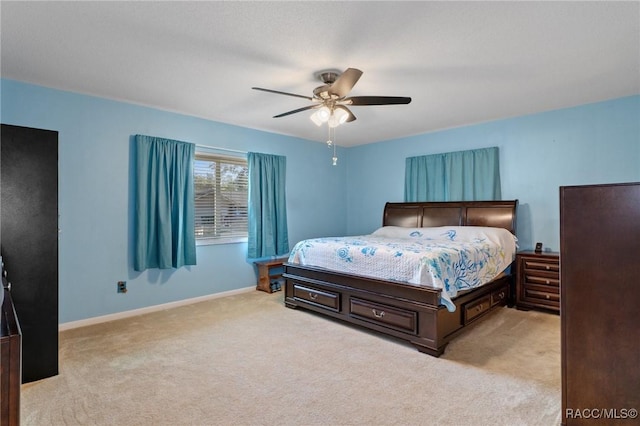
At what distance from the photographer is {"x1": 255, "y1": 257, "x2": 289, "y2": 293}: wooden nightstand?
493 cm

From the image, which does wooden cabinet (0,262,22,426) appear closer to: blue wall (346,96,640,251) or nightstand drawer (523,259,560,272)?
nightstand drawer (523,259,560,272)

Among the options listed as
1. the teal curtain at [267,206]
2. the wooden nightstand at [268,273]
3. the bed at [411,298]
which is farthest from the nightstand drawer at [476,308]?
the teal curtain at [267,206]

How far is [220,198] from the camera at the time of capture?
4824mm

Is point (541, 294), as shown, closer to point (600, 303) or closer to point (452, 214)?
point (452, 214)

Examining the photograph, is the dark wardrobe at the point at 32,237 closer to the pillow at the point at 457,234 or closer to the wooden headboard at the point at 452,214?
the pillow at the point at 457,234

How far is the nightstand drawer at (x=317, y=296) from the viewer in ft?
11.9

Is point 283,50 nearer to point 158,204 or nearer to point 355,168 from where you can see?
point 158,204

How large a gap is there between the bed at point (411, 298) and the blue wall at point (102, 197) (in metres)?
1.52

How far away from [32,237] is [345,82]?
261 centimetres

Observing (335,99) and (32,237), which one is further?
(335,99)

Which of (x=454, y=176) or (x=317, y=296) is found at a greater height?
(x=454, y=176)

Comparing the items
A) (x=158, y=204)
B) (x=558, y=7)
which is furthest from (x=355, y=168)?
(x=558, y=7)

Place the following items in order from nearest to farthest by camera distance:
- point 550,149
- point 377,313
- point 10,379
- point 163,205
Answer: point 10,379 → point 377,313 → point 163,205 → point 550,149

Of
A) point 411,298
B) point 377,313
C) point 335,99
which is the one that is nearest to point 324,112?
point 335,99
